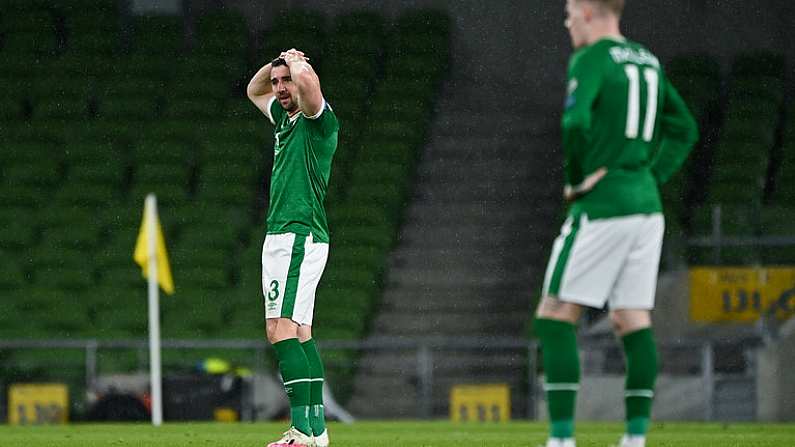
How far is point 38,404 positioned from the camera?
53.1 feet

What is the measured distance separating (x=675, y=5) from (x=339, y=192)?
638cm

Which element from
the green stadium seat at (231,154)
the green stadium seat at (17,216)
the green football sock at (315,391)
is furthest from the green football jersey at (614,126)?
the green stadium seat at (231,154)

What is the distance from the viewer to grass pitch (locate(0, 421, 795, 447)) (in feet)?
31.4

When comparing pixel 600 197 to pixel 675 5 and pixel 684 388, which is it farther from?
pixel 675 5

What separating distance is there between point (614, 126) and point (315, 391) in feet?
8.80

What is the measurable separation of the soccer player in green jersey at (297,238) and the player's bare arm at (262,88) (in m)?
0.51

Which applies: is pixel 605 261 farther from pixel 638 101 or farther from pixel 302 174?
pixel 302 174

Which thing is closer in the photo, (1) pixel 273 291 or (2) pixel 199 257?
(1) pixel 273 291

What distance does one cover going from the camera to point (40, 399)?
16.2 m

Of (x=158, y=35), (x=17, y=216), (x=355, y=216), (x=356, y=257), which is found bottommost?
(x=356, y=257)

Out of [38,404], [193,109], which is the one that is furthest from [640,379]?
[193,109]

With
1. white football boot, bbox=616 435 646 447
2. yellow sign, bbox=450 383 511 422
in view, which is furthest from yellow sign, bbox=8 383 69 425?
white football boot, bbox=616 435 646 447

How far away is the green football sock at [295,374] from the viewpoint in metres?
7.95

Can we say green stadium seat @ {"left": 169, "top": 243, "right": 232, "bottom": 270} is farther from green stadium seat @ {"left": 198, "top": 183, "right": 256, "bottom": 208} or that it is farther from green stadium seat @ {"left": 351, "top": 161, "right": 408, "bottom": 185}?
green stadium seat @ {"left": 351, "top": 161, "right": 408, "bottom": 185}
